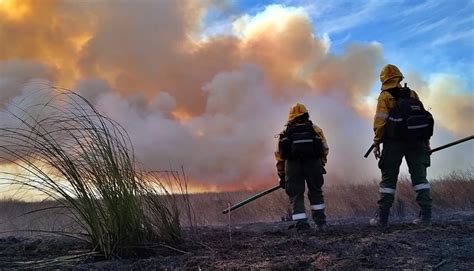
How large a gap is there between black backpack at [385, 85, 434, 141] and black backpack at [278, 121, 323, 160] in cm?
100

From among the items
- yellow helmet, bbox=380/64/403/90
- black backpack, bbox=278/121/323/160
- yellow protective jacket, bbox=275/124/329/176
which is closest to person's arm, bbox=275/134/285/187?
yellow protective jacket, bbox=275/124/329/176

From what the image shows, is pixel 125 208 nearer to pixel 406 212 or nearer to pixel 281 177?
pixel 281 177

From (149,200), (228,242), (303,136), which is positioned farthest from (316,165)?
(149,200)

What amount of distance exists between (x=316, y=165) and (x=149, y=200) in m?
3.32

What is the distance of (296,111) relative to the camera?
730cm

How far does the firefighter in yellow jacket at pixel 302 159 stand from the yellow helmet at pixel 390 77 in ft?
3.84

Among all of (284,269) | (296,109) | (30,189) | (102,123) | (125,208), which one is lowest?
(284,269)

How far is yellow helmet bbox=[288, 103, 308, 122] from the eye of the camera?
23.9 ft

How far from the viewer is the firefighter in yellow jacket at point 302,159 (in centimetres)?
697

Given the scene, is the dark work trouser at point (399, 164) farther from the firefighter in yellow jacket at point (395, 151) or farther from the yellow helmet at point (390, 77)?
the yellow helmet at point (390, 77)

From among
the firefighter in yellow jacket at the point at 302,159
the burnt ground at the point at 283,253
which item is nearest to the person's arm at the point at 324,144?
the firefighter in yellow jacket at the point at 302,159

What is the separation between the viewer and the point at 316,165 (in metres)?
7.17

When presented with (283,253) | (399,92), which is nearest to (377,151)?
(399,92)

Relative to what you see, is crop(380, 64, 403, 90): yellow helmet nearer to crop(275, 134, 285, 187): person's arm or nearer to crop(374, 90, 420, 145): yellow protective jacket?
crop(374, 90, 420, 145): yellow protective jacket
